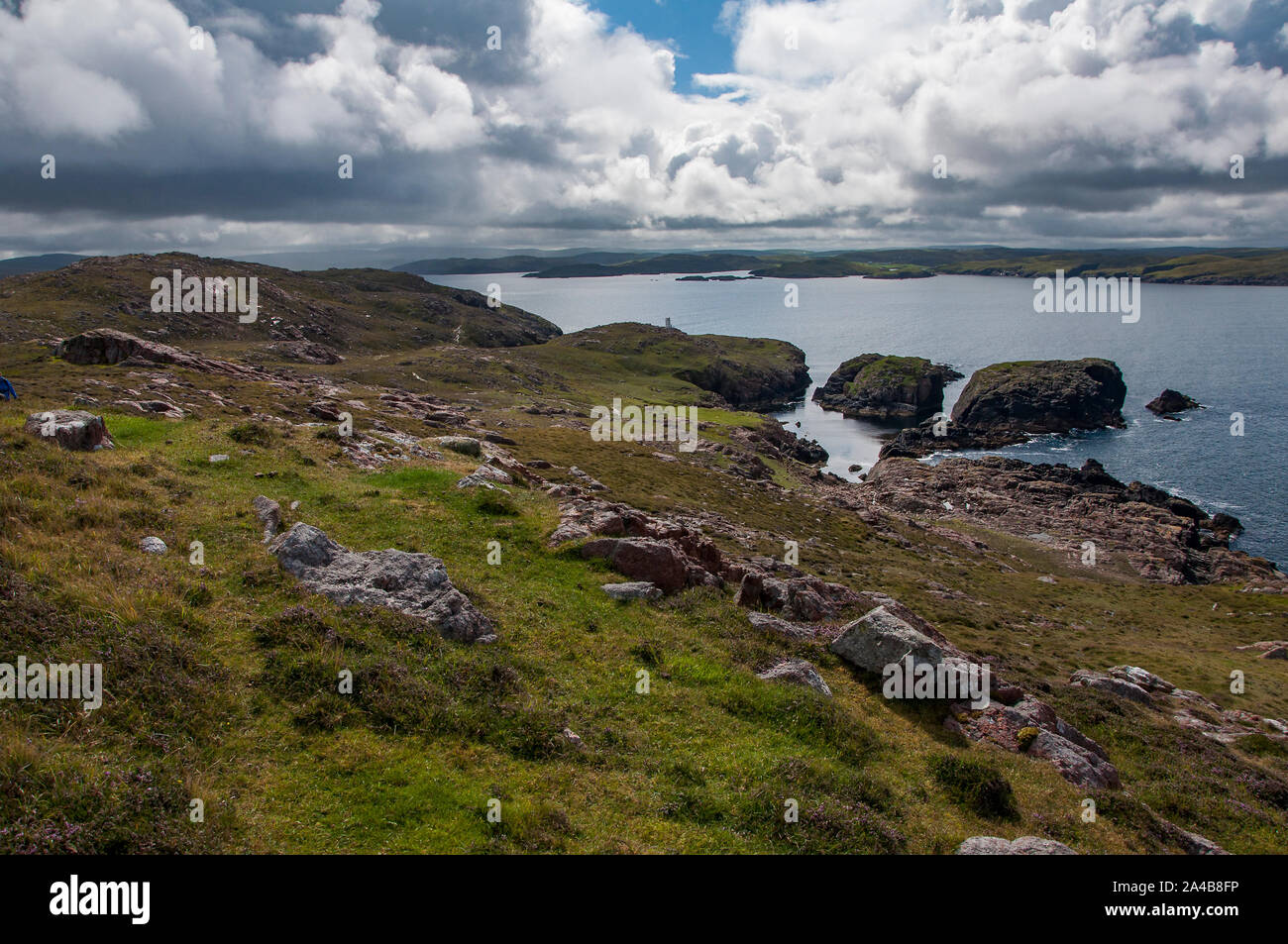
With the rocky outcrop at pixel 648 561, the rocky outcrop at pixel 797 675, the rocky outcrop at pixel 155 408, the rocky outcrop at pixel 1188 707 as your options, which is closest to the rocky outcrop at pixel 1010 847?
the rocky outcrop at pixel 797 675

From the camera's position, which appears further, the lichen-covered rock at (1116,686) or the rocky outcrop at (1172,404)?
the rocky outcrop at (1172,404)

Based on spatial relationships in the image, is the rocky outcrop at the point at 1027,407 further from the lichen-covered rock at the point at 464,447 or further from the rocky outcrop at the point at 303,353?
the rocky outcrop at the point at 303,353

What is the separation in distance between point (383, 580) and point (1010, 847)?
1526 centimetres

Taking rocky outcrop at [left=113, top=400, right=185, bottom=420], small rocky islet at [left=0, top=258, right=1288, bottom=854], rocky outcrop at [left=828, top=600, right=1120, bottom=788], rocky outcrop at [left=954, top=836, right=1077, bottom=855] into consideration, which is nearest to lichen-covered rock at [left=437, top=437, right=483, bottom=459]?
small rocky islet at [left=0, top=258, right=1288, bottom=854]

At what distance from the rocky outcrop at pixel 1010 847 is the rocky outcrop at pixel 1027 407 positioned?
120978 millimetres

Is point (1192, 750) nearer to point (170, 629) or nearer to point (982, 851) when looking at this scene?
point (982, 851)

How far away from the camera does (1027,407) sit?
14012cm

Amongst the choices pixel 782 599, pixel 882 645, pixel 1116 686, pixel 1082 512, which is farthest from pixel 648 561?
pixel 1082 512

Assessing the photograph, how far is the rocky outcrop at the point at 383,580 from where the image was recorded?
16.4 metres

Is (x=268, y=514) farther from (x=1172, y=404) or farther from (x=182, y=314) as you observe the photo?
(x=1172, y=404)

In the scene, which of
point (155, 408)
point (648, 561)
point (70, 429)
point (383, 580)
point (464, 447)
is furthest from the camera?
point (464, 447)

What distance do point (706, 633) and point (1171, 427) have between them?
493 feet
